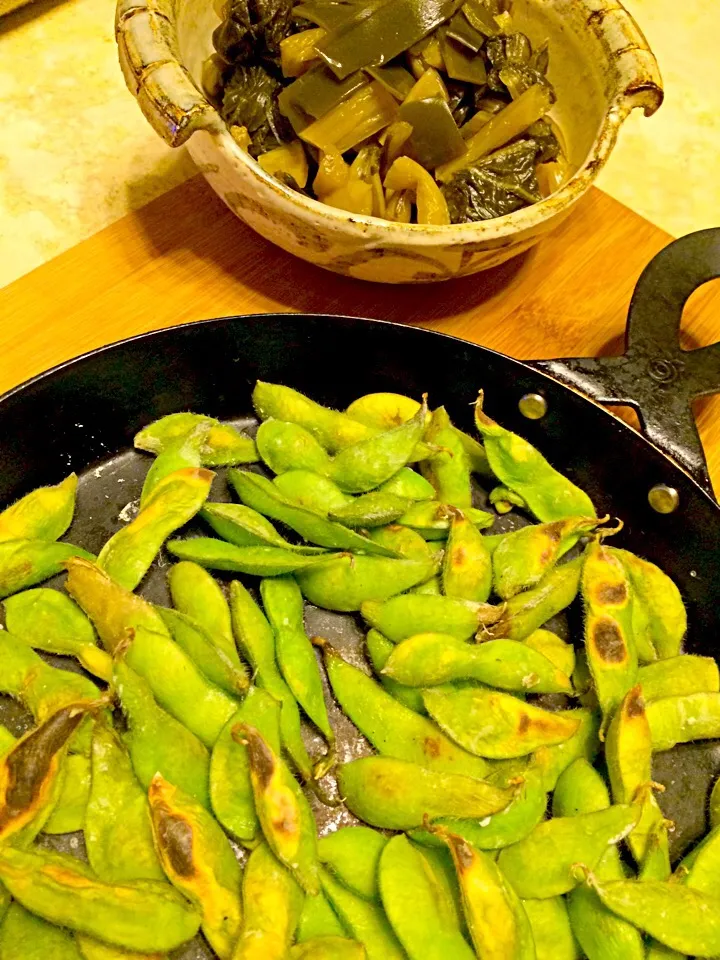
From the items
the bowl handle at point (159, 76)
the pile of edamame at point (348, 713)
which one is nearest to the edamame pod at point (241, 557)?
the pile of edamame at point (348, 713)

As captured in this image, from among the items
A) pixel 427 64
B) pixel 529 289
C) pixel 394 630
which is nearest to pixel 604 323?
pixel 529 289

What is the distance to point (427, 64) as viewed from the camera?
1016mm

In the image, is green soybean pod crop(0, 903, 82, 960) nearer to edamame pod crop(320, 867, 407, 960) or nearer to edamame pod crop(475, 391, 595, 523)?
edamame pod crop(320, 867, 407, 960)

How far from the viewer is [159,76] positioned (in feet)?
2.84

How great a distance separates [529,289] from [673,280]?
23cm

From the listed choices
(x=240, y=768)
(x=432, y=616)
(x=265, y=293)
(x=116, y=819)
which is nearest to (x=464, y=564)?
(x=432, y=616)

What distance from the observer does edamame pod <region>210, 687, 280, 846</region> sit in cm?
68

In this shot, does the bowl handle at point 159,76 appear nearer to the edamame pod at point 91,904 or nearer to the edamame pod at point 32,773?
the edamame pod at point 32,773

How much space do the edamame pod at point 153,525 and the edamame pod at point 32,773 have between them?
0.17m

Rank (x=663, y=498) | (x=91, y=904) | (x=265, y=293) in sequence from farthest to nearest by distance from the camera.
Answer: (x=265, y=293) < (x=663, y=498) < (x=91, y=904)

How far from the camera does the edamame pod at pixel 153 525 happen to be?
2.63ft

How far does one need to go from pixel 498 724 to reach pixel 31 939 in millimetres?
412

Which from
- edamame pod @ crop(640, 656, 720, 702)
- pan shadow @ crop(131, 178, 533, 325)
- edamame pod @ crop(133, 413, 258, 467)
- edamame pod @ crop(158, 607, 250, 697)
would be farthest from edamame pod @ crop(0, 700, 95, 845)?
pan shadow @ crop(131, 178, 533, 325)

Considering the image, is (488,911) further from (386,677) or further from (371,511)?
(371,511)
